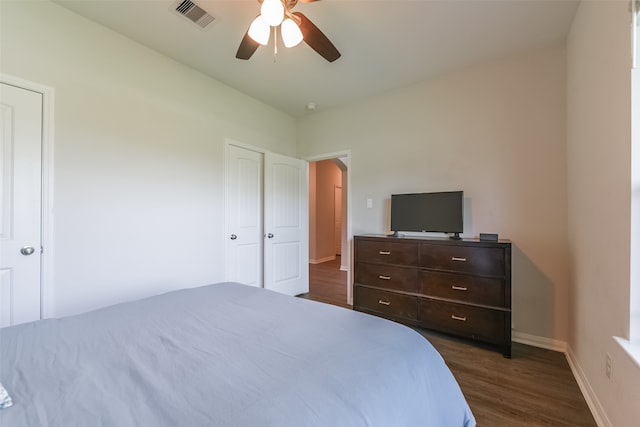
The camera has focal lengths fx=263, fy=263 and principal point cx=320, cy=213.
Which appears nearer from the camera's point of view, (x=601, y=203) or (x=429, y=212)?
(x=601, y=203)

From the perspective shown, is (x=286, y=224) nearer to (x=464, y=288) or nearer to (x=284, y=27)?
(x=464, y=288)

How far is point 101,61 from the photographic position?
2.14 m

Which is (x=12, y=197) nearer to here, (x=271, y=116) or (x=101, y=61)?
(x=101, y=61)

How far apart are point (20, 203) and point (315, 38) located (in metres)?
2.27

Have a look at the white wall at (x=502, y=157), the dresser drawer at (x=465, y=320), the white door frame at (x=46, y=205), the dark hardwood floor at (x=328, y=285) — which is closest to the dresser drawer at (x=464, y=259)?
the dresser drawer at (x=465, y=320)

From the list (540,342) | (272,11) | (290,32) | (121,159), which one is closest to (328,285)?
(540,342)

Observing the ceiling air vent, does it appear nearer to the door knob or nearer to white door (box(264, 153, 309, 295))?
white door (box(264, 153, 309, 295))

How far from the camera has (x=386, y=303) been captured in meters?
2.70

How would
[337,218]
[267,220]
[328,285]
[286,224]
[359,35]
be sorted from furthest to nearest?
[337,218]
[328,285]
[286,224]
[267,220]
[359,35]

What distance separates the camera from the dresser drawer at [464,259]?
218cm

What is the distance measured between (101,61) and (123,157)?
0.77 m

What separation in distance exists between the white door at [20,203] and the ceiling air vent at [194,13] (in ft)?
3.87

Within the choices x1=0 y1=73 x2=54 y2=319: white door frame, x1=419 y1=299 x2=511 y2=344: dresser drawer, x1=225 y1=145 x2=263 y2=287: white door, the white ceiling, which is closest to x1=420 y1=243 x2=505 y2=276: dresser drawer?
x1=419 y1=299 x2=511 y2=344: dresser drawer

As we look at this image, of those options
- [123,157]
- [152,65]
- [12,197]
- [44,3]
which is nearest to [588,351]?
[123,157]
